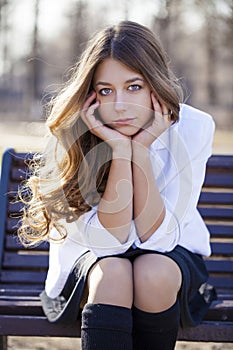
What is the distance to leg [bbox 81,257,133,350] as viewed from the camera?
2500mm

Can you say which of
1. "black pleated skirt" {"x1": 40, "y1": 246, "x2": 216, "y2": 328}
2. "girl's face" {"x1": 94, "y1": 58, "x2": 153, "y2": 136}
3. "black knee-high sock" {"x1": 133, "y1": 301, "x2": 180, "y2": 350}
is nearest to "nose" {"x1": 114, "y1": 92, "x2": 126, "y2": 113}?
"girl's face" {"x1": 94, "y1": 58, "x2": 153, "y2": 136}

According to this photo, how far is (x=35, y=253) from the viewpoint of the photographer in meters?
4.00

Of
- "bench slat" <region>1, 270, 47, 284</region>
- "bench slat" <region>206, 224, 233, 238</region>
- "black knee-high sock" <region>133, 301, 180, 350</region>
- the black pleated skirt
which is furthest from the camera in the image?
"bench slat" <region>206, 224, 233, 238</region>

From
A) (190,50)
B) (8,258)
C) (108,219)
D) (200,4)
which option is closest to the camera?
(108,219)

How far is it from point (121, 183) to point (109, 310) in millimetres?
544

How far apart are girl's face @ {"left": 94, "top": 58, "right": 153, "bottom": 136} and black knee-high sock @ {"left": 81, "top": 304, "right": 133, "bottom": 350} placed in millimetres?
739

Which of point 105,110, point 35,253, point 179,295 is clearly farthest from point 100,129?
point 35,253

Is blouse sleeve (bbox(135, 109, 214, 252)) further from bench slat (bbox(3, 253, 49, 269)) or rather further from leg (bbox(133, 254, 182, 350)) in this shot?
bench slat (bbox(3, 253, 49, 269))

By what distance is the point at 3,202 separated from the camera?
369cm

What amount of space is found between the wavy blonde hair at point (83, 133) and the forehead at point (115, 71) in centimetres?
2

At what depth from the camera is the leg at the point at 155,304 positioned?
260cm

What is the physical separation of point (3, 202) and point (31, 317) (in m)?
0.90

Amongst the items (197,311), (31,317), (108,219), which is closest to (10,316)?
(31,317)

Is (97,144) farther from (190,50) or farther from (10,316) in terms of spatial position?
(190,50)
